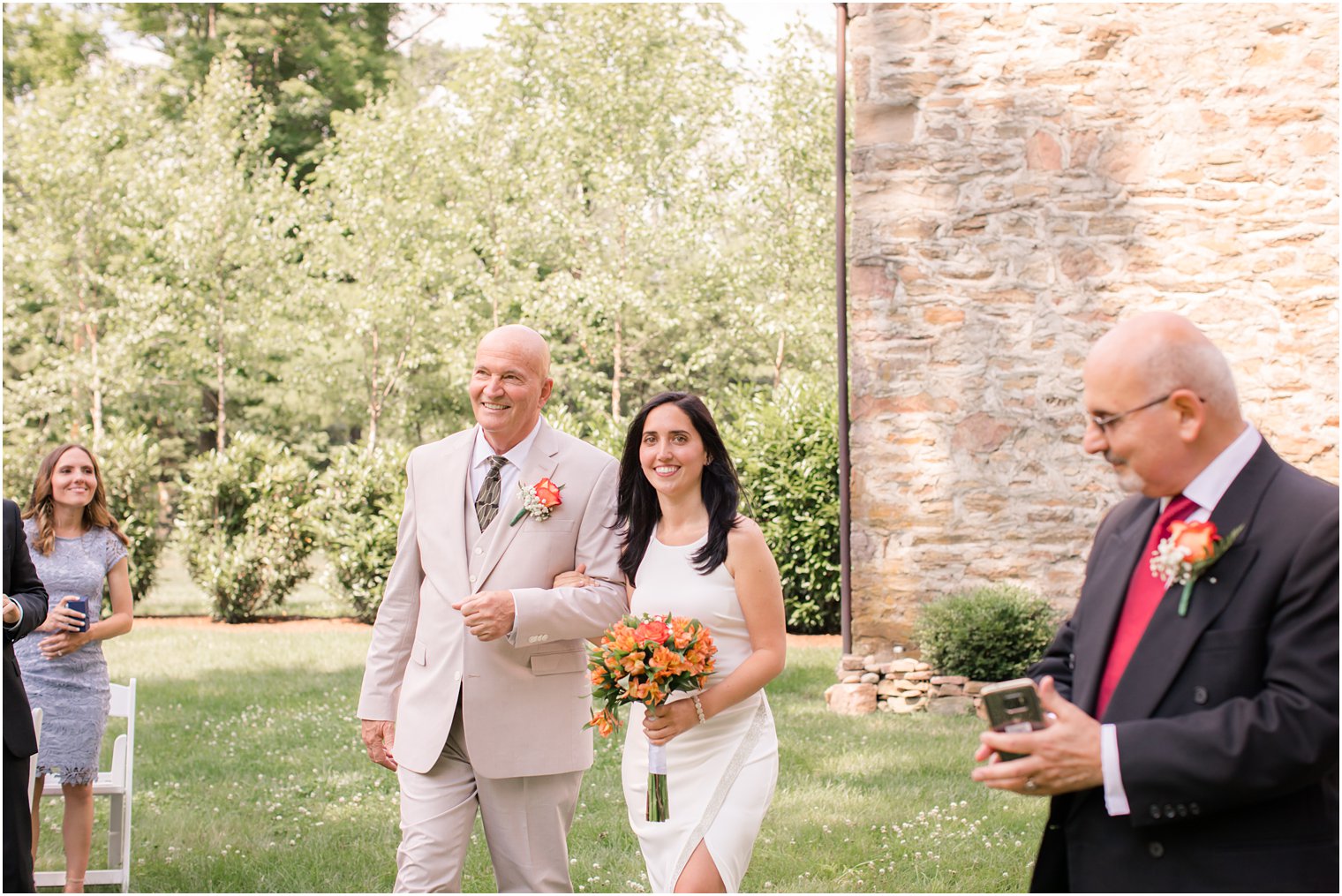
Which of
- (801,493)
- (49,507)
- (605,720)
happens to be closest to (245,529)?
(801,493)

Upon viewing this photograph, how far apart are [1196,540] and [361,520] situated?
13196mm

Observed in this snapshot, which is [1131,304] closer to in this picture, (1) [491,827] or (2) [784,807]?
(2) [784,807]

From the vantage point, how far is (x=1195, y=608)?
240 cm

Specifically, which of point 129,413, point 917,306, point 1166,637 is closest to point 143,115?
point 129,413

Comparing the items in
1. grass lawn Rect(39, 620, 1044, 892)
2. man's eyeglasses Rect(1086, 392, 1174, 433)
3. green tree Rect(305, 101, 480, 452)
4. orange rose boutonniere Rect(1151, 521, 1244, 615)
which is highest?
green tree Rect(305, 101, 480, 452)

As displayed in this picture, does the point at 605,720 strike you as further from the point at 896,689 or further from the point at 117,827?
the point at 896,689

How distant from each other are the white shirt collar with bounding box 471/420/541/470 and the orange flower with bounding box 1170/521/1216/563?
8.08 feet

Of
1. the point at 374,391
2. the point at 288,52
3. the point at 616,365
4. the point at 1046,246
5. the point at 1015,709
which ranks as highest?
the point at 288,52

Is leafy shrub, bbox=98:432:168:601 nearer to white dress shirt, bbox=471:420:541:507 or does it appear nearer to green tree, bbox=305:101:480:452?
green tree, bbox=305:101:480:452

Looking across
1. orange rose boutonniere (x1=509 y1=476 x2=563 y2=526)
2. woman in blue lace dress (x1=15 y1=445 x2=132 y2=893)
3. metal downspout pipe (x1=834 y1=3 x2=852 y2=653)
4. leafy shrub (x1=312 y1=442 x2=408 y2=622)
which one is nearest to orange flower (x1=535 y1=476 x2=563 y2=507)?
orange rose boutonniere (x1=509 y1=476 x2=563 y2=526)

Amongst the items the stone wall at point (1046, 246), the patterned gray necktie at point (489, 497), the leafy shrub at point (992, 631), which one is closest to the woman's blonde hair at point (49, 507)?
the patterned gray necktie at point (489, 497)

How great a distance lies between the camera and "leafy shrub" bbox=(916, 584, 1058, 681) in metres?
8.98

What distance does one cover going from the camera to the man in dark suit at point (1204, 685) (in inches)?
89.3

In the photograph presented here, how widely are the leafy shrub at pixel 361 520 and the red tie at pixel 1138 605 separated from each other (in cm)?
1246
